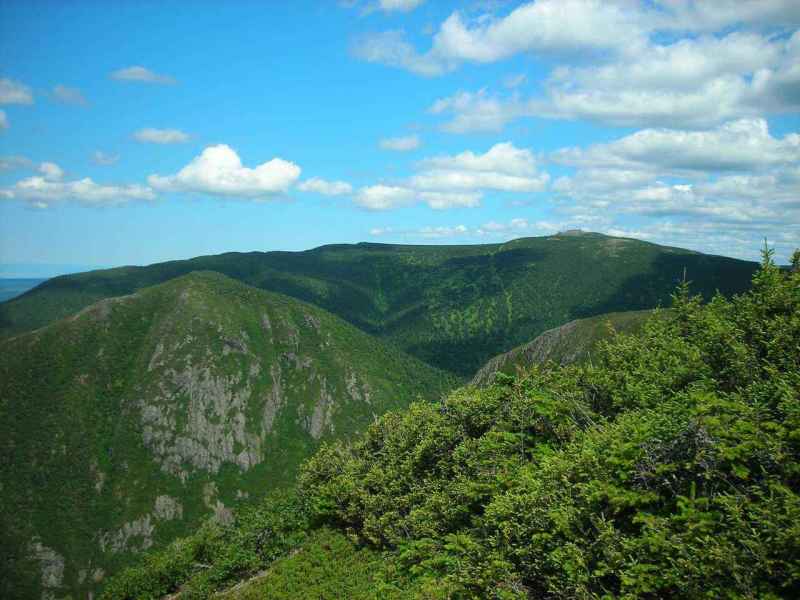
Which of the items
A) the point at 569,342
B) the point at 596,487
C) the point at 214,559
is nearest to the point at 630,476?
the point at 596,487

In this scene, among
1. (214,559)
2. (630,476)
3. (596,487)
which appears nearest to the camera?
(596,487)

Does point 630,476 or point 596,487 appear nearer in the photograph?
point 596,487

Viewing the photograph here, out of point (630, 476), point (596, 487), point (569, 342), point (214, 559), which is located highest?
point (630, 476)

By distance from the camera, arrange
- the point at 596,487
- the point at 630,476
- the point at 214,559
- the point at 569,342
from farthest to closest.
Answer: the point at 569,342, the point at 214,559, the point at 630,476, the point at 596,487

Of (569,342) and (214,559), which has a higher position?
(569,342)

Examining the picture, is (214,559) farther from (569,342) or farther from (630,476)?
(569,342)

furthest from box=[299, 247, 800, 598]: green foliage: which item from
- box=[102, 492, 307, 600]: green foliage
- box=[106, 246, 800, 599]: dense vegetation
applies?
box=[102, 492, 307, 600]: green foliage

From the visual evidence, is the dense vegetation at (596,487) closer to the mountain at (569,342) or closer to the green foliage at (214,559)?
the green foliage at (214,559)
